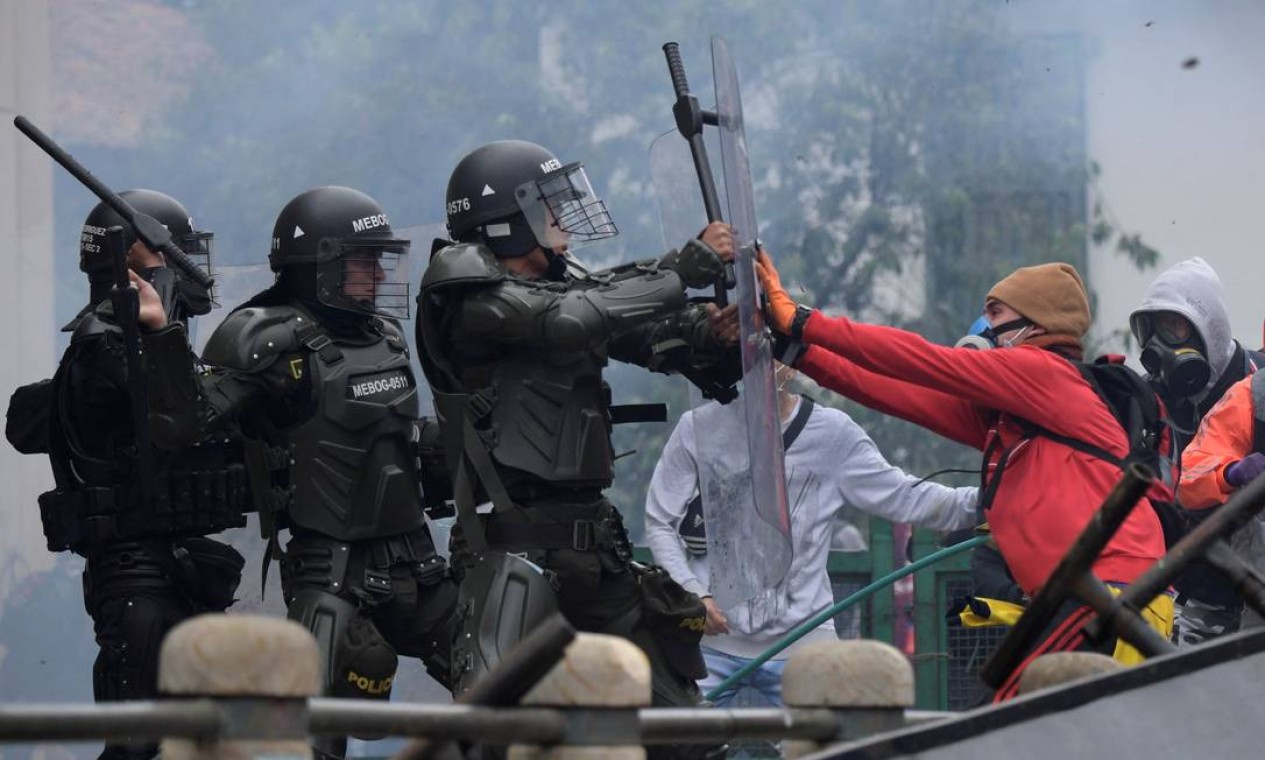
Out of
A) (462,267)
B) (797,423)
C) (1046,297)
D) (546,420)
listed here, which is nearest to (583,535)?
(546,420)

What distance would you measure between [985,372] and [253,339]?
1.97m

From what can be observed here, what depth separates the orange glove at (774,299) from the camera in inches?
208

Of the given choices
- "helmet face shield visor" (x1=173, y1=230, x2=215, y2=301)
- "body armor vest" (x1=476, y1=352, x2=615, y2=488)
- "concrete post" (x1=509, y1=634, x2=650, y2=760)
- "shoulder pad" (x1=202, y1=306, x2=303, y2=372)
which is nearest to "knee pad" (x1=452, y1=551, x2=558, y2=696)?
"body armor vest" (x1=476, y1=352, x2=615, y2=488)

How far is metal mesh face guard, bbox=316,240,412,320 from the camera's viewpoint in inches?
233

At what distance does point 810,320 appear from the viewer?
5270 millimetres

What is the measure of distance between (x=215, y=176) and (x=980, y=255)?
5.74m

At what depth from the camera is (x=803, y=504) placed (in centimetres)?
695

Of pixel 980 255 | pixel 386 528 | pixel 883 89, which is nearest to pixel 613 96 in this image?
pixel 883 89

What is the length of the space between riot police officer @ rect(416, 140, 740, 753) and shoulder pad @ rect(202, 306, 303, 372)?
1.58 ft

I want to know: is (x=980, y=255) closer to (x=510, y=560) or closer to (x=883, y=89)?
(x=883, y=89)

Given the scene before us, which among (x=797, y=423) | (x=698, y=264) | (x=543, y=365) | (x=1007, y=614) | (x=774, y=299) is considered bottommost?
(x=1007, y=614)

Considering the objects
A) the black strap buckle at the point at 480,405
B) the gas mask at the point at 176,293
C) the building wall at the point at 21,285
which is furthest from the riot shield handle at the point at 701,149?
the building wall at the point at 21,285

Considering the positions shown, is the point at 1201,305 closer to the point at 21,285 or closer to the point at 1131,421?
the point at 1131,421

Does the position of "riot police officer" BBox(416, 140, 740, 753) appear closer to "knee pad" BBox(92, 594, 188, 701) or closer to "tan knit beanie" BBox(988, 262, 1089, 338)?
"tan knit beanie" BBox(988, 262, 1089, 338)
